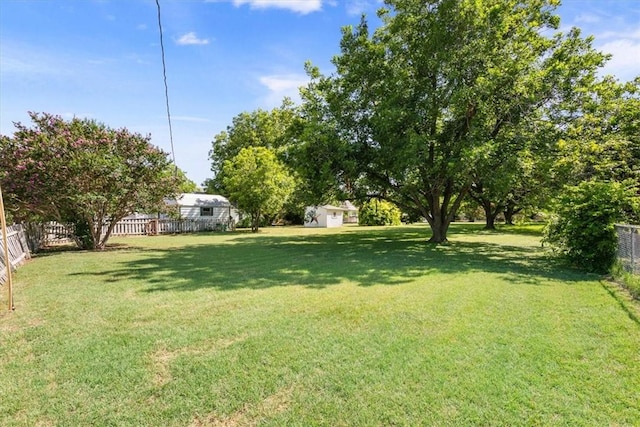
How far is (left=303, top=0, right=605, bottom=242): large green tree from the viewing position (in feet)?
37.6

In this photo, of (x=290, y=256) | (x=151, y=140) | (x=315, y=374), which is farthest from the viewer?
(x=151, y=140)

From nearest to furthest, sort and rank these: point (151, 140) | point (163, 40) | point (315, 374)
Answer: point (315, 374) < point (163, 40) < point (151, 140)

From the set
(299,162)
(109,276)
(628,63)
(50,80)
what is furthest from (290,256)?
(628,63)

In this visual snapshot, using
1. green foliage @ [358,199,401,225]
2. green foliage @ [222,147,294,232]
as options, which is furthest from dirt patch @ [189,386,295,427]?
green foliage @ [358,199,401,225]

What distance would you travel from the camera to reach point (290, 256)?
1085 cm

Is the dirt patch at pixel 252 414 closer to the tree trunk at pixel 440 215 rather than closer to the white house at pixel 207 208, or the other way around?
the tree trunk at pixel 440 215

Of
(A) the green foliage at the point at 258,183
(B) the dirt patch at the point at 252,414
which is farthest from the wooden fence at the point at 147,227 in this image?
(B) the dirt patch at the point at 252,414

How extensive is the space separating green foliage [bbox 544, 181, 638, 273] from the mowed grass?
1.68 m

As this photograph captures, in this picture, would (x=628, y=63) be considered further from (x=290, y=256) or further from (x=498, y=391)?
(x=498, y=391)

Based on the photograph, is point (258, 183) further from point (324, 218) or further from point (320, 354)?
point (320, 354)

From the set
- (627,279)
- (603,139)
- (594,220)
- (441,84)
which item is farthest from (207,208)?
(627,279)

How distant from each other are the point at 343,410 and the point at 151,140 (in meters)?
13.0

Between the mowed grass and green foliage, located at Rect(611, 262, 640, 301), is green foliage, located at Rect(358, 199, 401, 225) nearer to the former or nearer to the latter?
green foliage, located at Rect(611, 262, 640, 301)

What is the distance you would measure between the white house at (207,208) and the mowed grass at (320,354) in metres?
20.4
